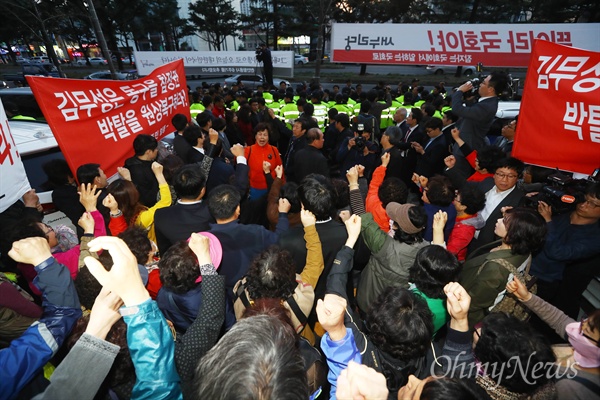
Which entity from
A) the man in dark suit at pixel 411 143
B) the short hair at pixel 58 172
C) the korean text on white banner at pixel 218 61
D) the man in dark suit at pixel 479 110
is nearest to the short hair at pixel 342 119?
the man in dark suit at pixel 411 143

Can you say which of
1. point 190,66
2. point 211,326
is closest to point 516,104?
point 211,326

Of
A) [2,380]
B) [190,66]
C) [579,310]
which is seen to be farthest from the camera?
[190,66]

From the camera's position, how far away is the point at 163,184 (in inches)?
129

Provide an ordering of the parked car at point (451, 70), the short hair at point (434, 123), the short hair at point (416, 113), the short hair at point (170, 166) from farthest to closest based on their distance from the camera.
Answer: the parked car at point (451, 70) → the short hair at point (416, 113) → the short hair at point (434, 123) → the short hair at point (170, 166)

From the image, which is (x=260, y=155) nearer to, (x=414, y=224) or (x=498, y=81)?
(x=414, y=224)

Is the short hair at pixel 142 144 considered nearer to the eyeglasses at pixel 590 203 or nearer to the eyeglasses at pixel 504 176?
the eyeglasses at pixel 504 176

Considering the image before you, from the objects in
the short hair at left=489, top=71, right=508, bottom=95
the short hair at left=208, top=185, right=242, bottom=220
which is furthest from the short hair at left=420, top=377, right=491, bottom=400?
the short hair at left=489, top=71, right=508, bottom=95

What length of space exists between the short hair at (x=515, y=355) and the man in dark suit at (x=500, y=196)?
1.74m

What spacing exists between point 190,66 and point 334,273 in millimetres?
19143

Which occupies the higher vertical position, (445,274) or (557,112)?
(557,112)

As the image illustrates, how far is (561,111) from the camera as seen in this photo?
121 inches

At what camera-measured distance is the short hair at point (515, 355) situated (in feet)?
4.84

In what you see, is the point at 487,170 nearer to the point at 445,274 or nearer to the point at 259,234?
the point at 445,274

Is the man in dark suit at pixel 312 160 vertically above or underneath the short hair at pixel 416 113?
underneath
